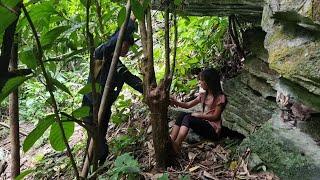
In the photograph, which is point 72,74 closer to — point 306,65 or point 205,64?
point 205,64

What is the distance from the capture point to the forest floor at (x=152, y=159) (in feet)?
13.4

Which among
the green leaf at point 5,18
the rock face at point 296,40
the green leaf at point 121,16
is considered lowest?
the rock face at point 296,40

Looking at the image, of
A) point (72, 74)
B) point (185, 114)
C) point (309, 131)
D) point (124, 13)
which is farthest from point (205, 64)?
point (72, 74)

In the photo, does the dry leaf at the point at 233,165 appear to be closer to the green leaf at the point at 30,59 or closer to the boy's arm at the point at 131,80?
the boy's arm at the point at 131,80

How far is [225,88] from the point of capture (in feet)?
17.5

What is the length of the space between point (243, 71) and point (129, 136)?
5.44 ft

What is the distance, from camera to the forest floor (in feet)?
13.4

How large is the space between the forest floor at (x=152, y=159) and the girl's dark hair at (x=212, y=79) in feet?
2.02

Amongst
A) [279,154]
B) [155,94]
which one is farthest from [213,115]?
[155,94]

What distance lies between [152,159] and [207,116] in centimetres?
91

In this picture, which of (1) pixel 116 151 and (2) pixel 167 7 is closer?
(2) pixel 167 7

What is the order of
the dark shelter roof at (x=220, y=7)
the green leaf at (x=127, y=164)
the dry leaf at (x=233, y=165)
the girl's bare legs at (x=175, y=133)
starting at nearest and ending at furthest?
the green leaf at (x=127, y=164)
the dark shelter roof at (x=220, y=7)
the dry leaf at (x=233, y=165)
the girl's bare legs at (x=175, y=133)

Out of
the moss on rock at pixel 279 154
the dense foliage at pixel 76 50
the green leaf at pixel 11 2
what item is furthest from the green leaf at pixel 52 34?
the moss on rock at pixel 279 154

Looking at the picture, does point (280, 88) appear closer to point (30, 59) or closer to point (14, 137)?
point (14, 137)
